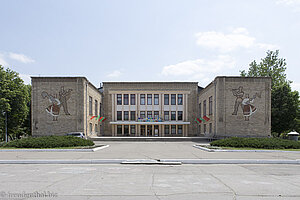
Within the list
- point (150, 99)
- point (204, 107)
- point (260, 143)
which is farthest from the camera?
point (150, 99)

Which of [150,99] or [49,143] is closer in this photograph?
[49,143]

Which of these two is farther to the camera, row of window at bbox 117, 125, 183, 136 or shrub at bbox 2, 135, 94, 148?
row of window at bbox 117, 125, 183, 136

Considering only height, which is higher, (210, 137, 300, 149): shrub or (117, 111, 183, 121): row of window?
(117, 111, 183, 121): row of window

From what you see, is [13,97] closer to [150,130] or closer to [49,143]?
[49,143]

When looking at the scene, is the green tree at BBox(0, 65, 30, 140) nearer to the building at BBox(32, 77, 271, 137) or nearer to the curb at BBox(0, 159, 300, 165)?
the building at BBox(32, 77, 271, 137)

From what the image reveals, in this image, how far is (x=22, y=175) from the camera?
10.7m

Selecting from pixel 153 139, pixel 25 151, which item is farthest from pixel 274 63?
pixel 25 151

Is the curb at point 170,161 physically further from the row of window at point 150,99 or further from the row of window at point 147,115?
the row of window at point 150,99

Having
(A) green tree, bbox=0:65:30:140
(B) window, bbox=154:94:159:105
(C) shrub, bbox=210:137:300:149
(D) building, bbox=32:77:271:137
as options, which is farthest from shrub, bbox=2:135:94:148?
(B) window, bbox=154:94:159:105

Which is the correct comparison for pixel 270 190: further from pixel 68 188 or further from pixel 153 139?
pixel 153 139

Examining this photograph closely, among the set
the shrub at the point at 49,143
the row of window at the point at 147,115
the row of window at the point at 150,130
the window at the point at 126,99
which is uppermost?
the window at the point at 126,99

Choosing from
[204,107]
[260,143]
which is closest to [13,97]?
[204,107]

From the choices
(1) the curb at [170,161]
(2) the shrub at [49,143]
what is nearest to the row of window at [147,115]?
(2) the shrub at [49,143]

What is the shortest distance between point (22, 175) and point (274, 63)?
186ft
